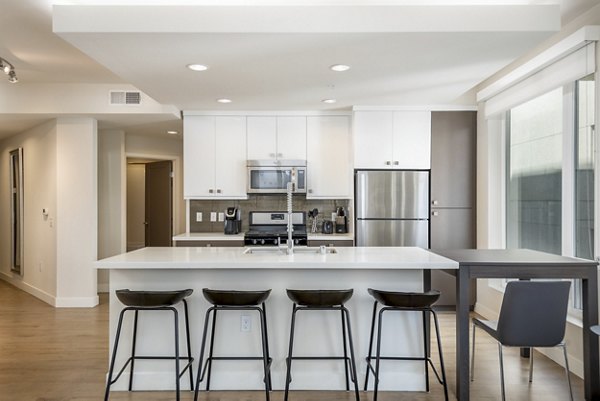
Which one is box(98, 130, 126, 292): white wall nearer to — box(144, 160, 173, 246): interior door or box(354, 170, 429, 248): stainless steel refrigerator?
box(144, 160, 173, 246): interior door

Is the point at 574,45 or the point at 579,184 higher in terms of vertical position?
the point at 574,45

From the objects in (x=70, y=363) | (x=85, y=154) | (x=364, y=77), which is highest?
(x=364, y=77)

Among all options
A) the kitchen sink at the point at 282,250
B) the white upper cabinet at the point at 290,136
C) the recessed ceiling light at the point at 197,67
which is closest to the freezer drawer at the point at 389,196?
the white upper cabinet at the point at 290,136

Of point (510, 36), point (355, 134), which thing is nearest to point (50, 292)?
point (355, 134)

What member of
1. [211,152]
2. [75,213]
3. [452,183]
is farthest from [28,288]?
[452,183]

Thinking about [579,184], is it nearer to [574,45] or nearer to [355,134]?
[574,45]

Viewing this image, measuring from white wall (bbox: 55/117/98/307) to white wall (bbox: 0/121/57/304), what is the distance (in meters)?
0.16

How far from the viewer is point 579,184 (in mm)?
3338

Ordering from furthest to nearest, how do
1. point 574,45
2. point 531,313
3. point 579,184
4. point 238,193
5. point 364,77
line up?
point 238,193, point 364,77, point 579,184, point 574,45, point 531,313

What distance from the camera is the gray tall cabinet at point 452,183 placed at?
4.89 meters

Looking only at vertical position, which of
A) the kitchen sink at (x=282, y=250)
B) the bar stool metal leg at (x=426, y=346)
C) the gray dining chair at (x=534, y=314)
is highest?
the kitchen sink at (x=282, y=250)

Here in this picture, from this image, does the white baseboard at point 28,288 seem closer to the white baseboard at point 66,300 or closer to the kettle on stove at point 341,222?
the white baseboard at point 66,300

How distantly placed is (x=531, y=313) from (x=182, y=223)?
551 centimetres

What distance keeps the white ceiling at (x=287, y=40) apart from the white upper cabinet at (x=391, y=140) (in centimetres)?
73
